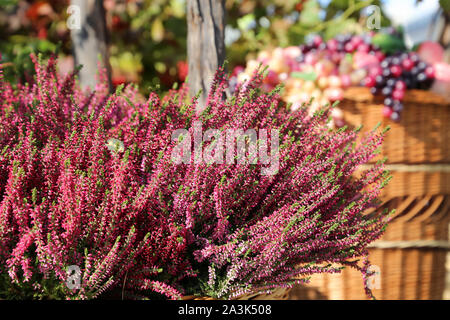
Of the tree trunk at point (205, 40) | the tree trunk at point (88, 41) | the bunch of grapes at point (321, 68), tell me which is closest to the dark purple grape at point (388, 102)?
the bunch of grapes at point (321, 68)

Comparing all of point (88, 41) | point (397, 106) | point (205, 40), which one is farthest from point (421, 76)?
point (88, 41)

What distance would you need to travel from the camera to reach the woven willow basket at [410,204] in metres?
1.40

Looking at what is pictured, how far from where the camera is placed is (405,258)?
156cm

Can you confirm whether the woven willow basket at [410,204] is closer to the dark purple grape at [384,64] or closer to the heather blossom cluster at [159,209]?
the dark purple grape at [384,64]

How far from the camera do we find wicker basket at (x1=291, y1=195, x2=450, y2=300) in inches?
59.9

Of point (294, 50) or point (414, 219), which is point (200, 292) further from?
point (414, 219)

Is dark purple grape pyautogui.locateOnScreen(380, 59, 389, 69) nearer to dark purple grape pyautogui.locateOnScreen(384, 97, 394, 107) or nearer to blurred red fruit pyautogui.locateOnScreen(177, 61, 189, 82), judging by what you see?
dark purple grape pyautogui.locateOnScreen(384, 97, 394, 107)

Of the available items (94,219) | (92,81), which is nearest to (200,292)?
(94,219)

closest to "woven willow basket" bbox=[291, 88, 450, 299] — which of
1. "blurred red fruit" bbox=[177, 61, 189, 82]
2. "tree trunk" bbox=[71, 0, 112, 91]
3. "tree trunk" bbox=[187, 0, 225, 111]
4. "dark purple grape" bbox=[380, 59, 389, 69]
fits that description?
"dark purple grape" bbox=[380, 59, 389, 69]

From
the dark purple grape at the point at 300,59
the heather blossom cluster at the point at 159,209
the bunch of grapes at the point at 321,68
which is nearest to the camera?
the heather blossom cluster at the point at 159,209

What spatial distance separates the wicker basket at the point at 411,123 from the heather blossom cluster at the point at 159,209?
0.65m

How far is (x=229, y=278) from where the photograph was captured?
61cm

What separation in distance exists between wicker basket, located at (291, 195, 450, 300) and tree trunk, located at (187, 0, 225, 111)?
855mm

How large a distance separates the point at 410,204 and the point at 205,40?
100cm
